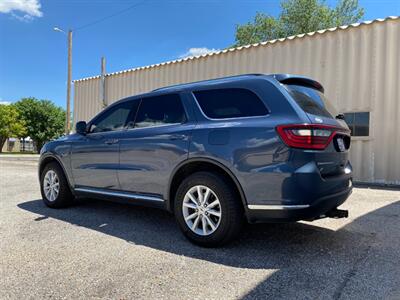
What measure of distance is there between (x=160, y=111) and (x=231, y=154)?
132 cm

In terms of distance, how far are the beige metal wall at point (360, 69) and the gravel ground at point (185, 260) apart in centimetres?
317

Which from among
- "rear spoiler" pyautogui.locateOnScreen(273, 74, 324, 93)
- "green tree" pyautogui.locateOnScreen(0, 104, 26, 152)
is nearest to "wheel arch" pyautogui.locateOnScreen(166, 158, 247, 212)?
"rear spoiler" pyautogui.locateOnScreen(273, 74, 324, 93)

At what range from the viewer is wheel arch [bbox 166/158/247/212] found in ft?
11.6

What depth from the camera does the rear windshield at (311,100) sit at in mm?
3488

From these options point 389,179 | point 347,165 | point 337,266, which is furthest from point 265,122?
point 389,179

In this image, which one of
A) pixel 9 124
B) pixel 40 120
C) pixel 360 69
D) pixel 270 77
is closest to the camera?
pixel 270 77

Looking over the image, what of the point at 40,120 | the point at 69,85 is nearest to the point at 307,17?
the point at 69,85

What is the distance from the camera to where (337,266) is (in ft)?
10.6

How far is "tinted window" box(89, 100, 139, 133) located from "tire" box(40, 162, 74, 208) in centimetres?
100

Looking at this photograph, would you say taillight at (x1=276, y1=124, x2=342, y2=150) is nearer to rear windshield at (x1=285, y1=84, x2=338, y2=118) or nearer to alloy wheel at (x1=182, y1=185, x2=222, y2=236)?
rear windshield at (x1=285, y1=84, x2=338, y2=118)

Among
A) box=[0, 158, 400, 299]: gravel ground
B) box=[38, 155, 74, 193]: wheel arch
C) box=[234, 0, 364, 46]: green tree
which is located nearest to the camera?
box=[0, 158, 400, 299]: gravel ground

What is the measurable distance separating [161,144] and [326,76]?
246 inches

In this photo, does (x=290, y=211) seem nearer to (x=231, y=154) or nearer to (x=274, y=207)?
(x=274, y=207)

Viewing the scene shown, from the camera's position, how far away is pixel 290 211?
323 centimetres
